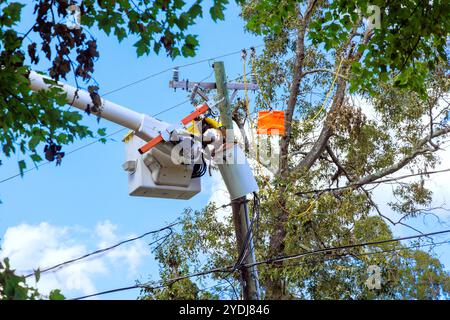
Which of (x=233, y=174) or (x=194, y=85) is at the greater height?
(x=194, y=85)

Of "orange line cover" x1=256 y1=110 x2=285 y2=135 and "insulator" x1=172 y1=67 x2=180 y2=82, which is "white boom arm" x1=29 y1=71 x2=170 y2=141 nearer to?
"insulator" x1=172 y1=67 x2=180 y2=82

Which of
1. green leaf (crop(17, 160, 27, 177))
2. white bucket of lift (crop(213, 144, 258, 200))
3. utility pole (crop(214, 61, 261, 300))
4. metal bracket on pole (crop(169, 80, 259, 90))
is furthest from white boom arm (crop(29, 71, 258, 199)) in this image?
green leaf (crop(17, 160, 27, 177))

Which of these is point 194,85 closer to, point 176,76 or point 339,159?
point 176,76

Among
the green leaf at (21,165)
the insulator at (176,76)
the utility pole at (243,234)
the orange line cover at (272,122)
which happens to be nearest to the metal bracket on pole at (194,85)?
the insulator at (176,76)

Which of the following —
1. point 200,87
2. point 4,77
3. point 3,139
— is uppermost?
point 200,87

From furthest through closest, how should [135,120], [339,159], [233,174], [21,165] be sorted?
[339,159], [233,174], [135,120], [21,165]

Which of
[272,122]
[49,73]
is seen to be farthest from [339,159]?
[49,73]

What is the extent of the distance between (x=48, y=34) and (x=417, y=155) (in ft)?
44.8

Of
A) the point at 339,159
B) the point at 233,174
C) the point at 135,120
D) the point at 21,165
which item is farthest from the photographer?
the point at 339,159

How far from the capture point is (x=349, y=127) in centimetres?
1869

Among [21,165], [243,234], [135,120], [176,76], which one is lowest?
[21,165]

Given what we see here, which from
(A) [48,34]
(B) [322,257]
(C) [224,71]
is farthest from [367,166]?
(A) [48,34]

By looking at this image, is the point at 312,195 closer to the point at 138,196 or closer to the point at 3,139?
the point at 138,196
